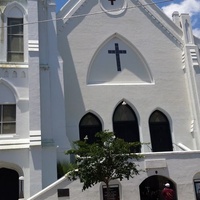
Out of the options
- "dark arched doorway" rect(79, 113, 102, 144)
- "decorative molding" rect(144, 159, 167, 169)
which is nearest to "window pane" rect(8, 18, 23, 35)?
"dark arched doorway" rect(79, 113, 102, 144)

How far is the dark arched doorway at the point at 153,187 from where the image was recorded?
1568cm

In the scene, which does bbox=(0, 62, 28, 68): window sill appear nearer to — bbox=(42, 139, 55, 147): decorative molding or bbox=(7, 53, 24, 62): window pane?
bbox=(7, 53, 24, 62): window pane

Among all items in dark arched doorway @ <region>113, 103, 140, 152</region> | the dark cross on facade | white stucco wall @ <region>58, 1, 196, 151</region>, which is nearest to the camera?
white stucco wall @ <region>58, 1, 196, 151</region>

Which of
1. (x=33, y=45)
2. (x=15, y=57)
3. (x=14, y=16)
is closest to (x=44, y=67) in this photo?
(x=33, y=45)

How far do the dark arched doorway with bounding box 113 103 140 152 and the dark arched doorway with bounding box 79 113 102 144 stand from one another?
3.41 feet

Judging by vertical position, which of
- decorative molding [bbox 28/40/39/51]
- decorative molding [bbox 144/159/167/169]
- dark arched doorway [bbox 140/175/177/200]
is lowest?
dark arched doorway [bbox 140/175/177/200]

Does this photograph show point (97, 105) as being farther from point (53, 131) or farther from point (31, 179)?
point (31, 179)

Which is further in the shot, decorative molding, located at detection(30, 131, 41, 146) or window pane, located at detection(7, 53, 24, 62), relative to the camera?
window pane, located at detection(7, 53, 24, 62)

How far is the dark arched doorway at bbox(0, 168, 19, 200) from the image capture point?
637 inches

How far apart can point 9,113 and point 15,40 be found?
155 inches

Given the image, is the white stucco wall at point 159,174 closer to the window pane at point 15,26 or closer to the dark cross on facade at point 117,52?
the dark cross on facade at point 117,52

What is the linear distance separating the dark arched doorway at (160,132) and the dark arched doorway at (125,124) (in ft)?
3.21

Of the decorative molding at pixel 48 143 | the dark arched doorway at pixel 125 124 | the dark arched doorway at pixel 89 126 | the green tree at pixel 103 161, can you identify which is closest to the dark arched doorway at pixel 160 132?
the dark arched doorway at pixel 125 124

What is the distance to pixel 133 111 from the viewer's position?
20.1 meters
